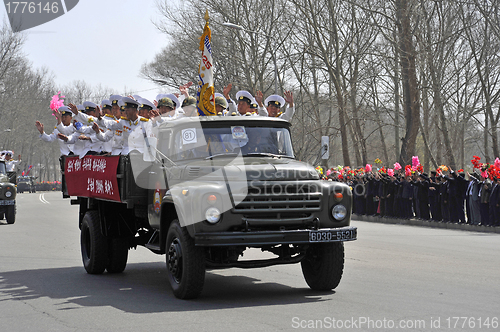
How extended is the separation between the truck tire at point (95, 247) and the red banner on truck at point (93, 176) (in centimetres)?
40

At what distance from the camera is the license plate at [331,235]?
746cm

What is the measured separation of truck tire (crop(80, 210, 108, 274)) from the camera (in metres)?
10.2

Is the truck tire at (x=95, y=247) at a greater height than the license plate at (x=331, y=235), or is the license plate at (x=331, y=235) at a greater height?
the license plate at (x=331, y=235)

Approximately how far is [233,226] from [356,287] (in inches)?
89.3

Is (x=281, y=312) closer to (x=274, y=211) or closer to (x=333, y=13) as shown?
(x=274, y=211)

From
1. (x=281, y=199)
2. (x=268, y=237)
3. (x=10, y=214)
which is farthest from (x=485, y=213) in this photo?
(x=10, y=214)

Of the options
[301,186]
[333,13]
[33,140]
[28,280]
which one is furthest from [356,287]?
[33,140]

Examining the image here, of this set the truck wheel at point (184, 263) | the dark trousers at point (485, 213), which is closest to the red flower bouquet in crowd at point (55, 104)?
the truck wheel at point (184, 263)

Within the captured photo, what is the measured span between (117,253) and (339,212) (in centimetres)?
419

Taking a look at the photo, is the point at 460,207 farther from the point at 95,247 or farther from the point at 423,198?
the point at 95,247

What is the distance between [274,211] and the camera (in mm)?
7438

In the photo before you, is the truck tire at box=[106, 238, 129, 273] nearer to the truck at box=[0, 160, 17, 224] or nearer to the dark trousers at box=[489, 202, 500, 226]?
the dark trousers at box=[489, 202, 500, 226]

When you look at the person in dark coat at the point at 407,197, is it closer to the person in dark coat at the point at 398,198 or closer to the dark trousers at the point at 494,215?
the person in dark coat at the point at 398,198

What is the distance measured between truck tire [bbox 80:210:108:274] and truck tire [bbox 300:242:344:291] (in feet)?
11.7
